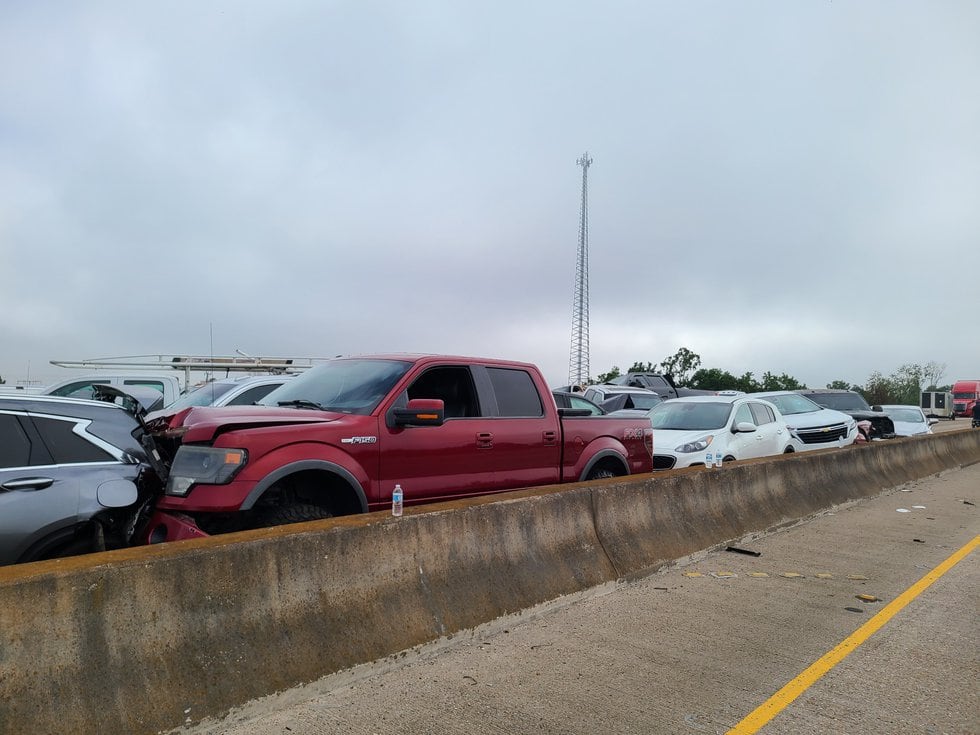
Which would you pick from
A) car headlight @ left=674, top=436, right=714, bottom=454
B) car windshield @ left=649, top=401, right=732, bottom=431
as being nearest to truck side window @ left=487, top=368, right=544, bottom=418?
car headlight @ left=674, top=436, right=714, bottom=454

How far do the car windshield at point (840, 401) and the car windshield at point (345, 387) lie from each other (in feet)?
51.4

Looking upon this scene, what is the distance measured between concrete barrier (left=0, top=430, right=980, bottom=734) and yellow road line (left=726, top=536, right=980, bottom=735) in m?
1.74

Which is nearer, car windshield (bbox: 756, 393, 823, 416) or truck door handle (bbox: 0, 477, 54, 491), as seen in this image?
truck door handle (bbox: 0, 477, 54, 491)

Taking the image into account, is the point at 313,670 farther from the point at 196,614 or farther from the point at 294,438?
the point at 294,438

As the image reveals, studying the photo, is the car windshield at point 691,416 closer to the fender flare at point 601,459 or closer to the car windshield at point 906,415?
the fender flare at point 601,459

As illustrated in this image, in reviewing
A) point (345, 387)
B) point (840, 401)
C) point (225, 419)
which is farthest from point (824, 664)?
point (840, 401)

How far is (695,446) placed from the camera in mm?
11039

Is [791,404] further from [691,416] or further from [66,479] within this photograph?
[66,479]

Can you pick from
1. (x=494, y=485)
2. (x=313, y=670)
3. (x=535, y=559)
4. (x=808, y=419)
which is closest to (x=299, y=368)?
(x=494, y=485)

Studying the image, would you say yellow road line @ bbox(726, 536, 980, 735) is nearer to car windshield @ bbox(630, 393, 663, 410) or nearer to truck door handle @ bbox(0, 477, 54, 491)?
truck door handle @ bbox(0, 477, 54, 491)

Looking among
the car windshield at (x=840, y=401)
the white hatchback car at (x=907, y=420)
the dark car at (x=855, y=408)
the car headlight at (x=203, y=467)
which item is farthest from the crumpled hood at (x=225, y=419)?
the white hatchback car at (x=907, y=420)

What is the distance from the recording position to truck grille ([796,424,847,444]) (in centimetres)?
1457

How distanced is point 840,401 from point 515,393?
15.3 m

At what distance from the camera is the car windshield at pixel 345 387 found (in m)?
5.93
